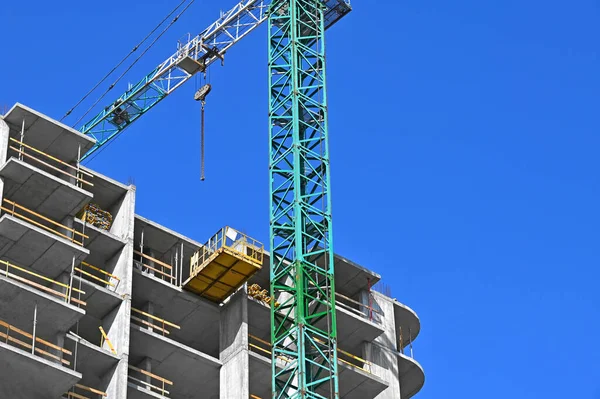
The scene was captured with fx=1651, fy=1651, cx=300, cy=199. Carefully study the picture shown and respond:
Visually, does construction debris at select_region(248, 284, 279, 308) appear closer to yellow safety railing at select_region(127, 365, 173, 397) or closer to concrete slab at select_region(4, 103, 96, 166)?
yellow safety railing at select_region(127, 365, 173, 397)

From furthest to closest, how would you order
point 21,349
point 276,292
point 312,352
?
point 276,292
point 312,352
point 21,349

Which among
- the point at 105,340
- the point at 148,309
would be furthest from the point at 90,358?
the point at 148,309

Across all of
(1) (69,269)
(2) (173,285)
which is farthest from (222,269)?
(1) (69,269)

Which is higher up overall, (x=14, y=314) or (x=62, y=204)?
(x=62, y=204)

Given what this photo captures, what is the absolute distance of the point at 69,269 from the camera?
220 feet

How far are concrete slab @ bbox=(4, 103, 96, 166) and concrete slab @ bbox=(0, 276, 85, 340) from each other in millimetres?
8448

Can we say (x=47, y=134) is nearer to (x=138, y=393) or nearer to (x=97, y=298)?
(x=97, y=298)

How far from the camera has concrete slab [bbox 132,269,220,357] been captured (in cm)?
7081

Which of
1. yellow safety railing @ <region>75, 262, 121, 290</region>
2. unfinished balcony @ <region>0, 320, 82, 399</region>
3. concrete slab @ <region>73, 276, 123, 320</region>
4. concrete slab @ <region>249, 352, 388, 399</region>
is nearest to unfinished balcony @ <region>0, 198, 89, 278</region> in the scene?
concrete slab @ <region>73, 276, 123, 320</region>

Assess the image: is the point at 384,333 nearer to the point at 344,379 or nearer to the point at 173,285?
the point at 344,379

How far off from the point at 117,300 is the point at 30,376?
22.9ft

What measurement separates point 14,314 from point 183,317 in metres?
10.0

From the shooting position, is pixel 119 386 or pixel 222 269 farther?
pixel 222 269

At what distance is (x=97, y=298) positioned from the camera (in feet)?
222
